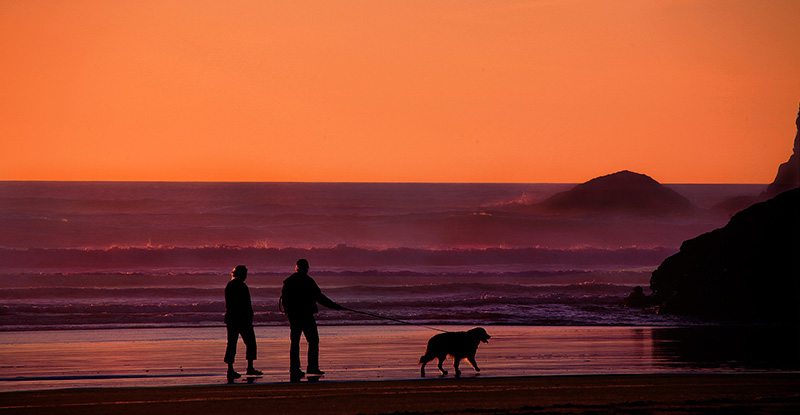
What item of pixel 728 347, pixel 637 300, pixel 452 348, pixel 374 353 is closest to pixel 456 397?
pixel 452 348

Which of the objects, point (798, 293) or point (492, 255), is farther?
point (492, 255)

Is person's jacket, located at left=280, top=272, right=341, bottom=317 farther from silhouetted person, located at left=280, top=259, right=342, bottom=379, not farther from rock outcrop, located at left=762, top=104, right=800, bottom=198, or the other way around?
rock outcrop, located at left=762, top=104, right=800, bottom=198

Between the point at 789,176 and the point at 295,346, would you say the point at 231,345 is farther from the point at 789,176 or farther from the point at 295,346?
the point at 789,176

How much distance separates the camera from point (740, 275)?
24.4 metres

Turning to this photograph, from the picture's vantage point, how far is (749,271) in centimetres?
2438

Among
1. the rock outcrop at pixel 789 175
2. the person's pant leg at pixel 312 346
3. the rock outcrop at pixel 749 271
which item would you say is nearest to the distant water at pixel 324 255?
the rock outcrop at pixel 749 271

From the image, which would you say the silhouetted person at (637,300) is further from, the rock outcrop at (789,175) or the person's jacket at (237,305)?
the rock outcrop at (789,175)

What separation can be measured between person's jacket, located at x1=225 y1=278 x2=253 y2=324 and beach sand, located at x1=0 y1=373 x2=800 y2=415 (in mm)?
1907

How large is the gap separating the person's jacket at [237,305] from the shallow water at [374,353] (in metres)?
0.82

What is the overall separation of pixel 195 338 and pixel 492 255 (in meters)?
38.1

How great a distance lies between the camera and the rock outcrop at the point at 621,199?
89.0 m

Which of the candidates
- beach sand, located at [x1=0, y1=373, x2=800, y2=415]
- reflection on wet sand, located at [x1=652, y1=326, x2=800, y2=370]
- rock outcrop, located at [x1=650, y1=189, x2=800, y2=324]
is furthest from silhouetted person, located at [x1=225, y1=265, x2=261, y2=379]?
rock outcrop, located at [x1=650, y1=189, x2=800, y2=324]

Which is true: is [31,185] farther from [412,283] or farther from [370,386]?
[370,386]

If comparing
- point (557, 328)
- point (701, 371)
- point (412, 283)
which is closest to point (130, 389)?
point (701, 371)
